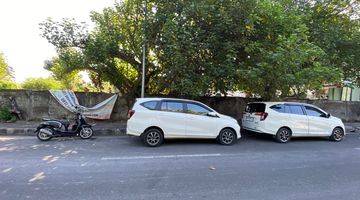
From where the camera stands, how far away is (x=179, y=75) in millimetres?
11141

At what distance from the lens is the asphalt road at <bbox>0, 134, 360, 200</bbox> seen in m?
A: 4.95

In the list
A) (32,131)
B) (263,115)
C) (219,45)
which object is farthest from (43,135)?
(263,115)

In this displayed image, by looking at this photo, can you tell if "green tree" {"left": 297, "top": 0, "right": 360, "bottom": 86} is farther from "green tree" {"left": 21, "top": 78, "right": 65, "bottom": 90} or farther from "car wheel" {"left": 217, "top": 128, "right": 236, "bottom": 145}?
"green tree" {"left": 21, "top": 78, "right": 65, "bottom": 90}

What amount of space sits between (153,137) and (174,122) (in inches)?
31.7

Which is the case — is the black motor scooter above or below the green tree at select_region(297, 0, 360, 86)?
below

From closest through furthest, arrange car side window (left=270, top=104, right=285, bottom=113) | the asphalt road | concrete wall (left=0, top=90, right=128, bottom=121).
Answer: the asphalt road → car side window (left=270, top=104, right=285, bottom=113) → concrete wall (left=0, top=90, right=128, bottom=121)

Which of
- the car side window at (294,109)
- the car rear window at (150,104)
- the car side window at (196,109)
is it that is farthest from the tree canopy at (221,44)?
the car rear window at (150,104)

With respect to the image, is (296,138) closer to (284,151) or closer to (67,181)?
(284,151)

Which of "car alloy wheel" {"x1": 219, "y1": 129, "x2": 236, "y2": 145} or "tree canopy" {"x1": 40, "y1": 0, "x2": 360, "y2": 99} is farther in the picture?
"tree canopy" {"x1": 40, "y1": 0, "x2": 360, "y2": 99}

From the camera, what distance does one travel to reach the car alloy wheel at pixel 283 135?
411 inches

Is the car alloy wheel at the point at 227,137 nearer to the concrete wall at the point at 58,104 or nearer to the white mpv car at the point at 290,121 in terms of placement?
the white mpv car at the point at 290,121

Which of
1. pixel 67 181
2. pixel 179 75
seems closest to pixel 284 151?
pixel 179 75

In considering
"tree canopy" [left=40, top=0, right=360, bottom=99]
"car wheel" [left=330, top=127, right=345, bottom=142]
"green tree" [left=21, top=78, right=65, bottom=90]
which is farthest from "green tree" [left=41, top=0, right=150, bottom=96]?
"green tree" [left=21, top=78, right=65, bottom=90]

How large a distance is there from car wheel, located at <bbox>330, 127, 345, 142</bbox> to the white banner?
933 centimetres
